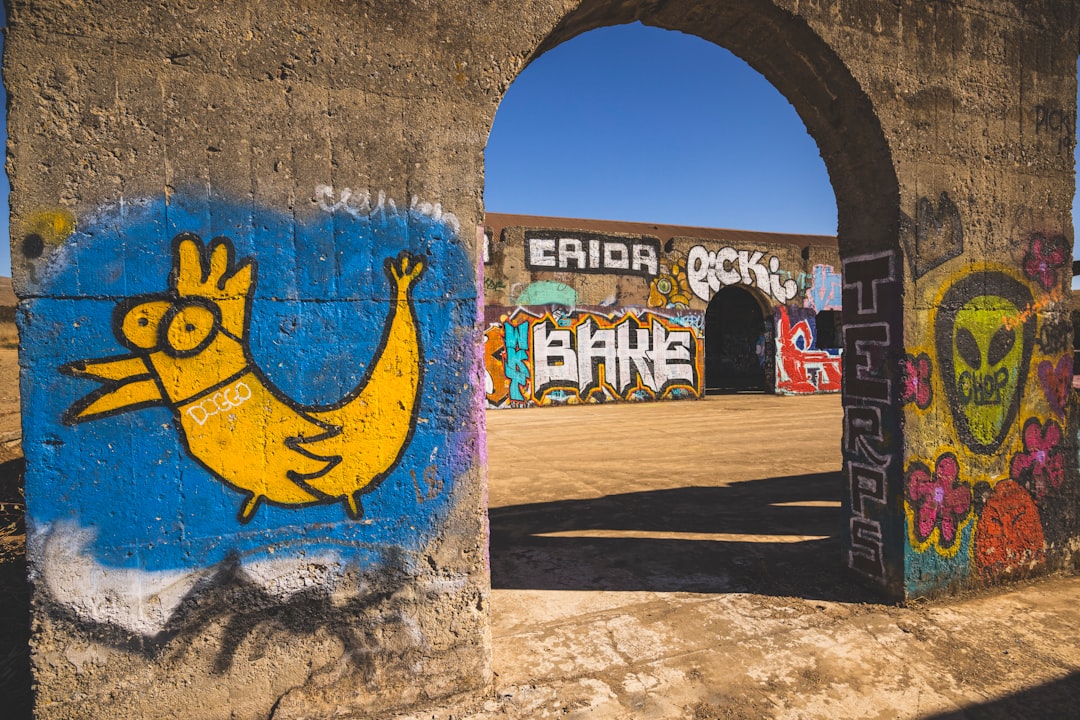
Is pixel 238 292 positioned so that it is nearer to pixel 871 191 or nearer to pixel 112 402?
pixel 112 402

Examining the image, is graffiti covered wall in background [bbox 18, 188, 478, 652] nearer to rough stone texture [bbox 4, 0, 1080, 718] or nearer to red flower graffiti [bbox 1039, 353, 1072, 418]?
rough stone texture [bbox 4, 0, 1080, 718]

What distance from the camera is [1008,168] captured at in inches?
147

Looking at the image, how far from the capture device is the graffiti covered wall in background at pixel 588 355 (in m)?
13.4

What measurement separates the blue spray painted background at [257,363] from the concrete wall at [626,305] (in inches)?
406

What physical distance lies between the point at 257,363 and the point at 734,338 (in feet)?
74.6

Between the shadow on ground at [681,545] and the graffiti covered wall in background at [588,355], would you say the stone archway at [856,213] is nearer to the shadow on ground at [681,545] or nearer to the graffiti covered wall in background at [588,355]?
the shadow on ground at [681,545]

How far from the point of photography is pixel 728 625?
319cm

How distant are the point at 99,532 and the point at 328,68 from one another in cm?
203

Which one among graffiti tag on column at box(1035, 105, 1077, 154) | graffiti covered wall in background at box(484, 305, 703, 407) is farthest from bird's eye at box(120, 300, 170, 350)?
graffiti covered wall in background at box(484, 305, 703, 407)

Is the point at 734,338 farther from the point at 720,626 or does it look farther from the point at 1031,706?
the point at 1031,706

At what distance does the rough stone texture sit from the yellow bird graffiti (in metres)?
0.05

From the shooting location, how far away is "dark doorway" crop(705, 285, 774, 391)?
2289 centimetres

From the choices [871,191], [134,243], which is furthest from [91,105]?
[871,191]

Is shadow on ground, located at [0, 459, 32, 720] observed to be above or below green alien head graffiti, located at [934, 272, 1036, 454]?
below
